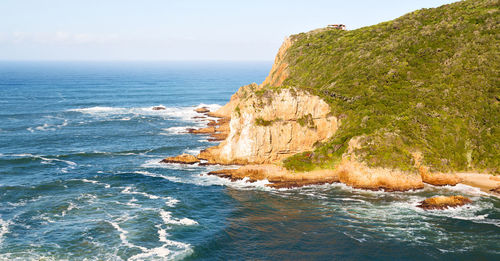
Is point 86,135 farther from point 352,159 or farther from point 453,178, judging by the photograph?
point 453,178

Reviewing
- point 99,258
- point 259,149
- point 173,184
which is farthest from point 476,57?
point 99,258

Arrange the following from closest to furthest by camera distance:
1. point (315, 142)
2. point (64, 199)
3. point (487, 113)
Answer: point (64, 199) → point (487, 113) → point (315, 142)

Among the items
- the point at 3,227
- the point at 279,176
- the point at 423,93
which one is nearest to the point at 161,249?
the point at 3,227

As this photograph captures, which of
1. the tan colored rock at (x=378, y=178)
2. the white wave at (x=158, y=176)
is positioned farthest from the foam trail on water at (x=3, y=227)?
the tan colored rock at (x=378, y=178)

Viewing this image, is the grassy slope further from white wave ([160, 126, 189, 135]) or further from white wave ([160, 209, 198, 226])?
white wave ([160, 126, 189, 135])

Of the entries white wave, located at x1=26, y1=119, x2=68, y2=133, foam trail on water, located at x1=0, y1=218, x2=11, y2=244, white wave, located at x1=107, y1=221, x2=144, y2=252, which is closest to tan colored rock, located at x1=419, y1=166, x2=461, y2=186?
white wave, located at x1=107, y1=221, x2=144, y2=252

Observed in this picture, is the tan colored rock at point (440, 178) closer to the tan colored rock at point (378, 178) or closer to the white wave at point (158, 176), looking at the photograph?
the tan colored rock at point (378, 178)
